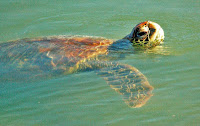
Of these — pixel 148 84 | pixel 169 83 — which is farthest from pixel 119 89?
pixel 169 83

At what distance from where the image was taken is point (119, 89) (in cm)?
412

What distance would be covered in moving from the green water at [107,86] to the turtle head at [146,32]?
0.25 m

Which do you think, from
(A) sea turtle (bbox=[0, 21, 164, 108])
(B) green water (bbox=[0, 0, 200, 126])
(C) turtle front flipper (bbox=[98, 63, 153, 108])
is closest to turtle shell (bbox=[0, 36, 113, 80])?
(A) sea turtle (bbox=[0, 21, 164, 108])

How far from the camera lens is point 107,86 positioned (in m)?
4.19

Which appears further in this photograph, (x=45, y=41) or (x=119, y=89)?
(x=45, y=41)

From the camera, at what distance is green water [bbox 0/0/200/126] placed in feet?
11.5

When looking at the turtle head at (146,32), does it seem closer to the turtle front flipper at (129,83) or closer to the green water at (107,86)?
the green water at (107,86)

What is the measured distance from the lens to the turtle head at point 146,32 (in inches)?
189

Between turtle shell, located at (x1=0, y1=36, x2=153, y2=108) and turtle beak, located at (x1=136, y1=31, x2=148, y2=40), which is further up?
turtle beak, located at (x1=136, y1=31, x2=148, y2=40)

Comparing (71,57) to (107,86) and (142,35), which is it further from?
(142,35)

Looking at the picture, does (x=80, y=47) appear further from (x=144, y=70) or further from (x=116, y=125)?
(x=116, y=125)

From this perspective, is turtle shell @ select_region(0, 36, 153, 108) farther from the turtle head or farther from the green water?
the turtle head

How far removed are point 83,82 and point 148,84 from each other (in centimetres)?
99

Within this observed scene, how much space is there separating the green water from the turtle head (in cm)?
25
